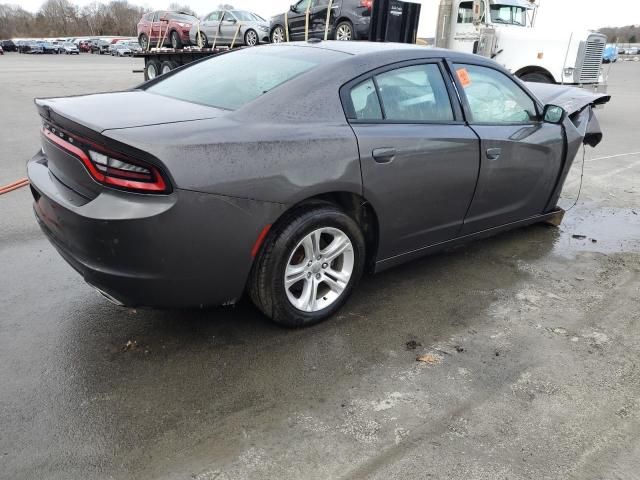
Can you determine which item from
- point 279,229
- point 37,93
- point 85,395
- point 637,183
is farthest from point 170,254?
point 37,93

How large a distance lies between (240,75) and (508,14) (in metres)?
11.2

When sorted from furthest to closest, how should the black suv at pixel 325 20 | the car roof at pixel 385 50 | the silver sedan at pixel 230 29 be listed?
the silver sedan at pixel 230 29 → the black suv at pixel 325 20 → the car roof at pixel 385 50

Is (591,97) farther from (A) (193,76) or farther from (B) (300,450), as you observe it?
(B) (300,450)

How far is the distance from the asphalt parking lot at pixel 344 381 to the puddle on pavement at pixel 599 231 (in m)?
0.52

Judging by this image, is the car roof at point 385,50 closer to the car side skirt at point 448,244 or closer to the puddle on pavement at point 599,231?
the car side skirt at point 448,244

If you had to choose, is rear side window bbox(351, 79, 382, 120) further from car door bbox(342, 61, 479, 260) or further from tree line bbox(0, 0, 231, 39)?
tree line bbox(0, 0, 231, 39)

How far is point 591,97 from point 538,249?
5.63 ft

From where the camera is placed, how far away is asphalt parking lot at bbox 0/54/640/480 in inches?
86.7

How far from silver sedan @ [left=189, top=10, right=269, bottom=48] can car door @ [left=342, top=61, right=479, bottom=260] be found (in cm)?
1486

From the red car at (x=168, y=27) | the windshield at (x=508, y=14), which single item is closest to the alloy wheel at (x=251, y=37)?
the red car at (x=168, y=27)

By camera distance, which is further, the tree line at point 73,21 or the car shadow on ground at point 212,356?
the tree line at point 73,21

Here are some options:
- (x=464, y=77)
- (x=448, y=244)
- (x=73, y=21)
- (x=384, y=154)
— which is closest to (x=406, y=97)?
(x=384, y=154)

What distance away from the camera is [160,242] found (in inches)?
96.3

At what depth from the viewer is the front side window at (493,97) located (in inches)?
147
